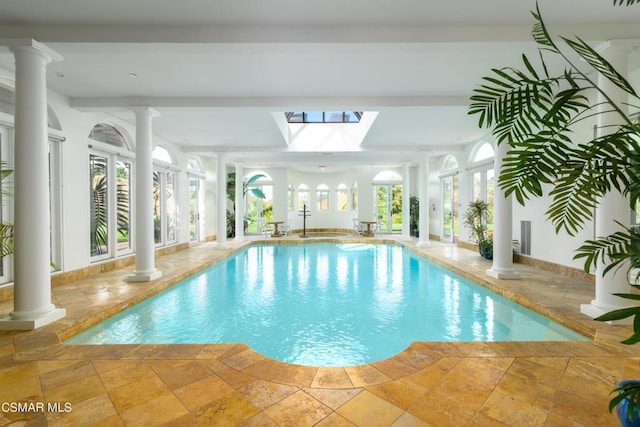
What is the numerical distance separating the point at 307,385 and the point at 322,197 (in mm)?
13709

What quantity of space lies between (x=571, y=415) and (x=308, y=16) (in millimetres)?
3775

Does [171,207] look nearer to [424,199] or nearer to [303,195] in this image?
[424,199]

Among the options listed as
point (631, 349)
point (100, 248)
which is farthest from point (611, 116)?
point (100, 248)

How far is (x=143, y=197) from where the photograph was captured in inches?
202

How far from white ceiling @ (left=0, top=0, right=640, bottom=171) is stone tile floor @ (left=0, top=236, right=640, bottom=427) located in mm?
3043

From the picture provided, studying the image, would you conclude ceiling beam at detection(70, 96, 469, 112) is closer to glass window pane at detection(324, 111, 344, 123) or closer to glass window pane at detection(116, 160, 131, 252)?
glass window pane at detection(116, 160, 131, 252)

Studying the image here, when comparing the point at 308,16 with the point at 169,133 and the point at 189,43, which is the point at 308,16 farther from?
the point at 169,133

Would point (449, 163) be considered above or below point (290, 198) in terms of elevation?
above

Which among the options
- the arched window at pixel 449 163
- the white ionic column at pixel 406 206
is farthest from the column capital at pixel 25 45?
the white ionic column at pixel 406 206

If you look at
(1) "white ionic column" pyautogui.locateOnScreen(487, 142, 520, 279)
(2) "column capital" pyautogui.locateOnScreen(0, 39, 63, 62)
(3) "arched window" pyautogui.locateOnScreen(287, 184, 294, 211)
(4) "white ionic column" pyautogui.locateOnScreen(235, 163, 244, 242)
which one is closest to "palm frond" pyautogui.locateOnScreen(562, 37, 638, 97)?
(1) "white ionic column" pyautogui.locateOnScreen(487, 142, 520, 279)

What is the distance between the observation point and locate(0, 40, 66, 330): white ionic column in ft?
10.3

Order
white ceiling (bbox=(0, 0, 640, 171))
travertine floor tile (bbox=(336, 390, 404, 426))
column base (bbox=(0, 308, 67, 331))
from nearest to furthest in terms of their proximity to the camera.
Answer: travertine floor tile (bbox=(336, 390, 404, 426)) < white ceiling (bbox=(0, 0, 640, 171)) < column base (bbox=(0, 308, 67, 331))

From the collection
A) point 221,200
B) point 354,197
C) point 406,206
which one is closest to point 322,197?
point 354,197

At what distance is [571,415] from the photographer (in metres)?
1.84
